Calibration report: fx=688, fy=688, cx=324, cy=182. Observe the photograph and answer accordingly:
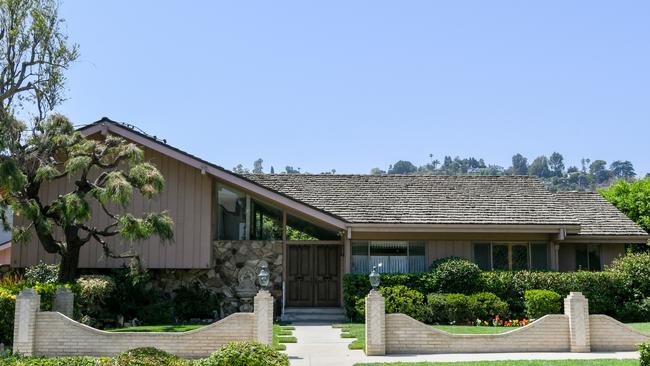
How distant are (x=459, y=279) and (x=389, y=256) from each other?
2621 mm

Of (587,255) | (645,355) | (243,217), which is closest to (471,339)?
(645,355)

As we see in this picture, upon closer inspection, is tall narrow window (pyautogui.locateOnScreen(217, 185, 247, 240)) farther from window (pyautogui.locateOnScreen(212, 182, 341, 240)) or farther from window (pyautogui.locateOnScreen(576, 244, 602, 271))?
window (pyautogui.locateOnScreen(576, 244, 602, 271))

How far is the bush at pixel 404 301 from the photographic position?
19875 millimetres

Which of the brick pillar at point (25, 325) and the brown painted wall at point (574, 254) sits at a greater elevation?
the brown painted wall at point (574, 254)

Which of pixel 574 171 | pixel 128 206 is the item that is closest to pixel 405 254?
pixel 128 206

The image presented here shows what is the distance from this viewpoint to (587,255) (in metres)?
24.8

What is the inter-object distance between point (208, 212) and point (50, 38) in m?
7.06

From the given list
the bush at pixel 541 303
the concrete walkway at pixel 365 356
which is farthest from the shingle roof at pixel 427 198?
the concrete walkway at pixel 365 356

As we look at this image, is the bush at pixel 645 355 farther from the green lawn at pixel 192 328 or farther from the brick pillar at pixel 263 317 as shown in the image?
the green lawn at pixel 192 328

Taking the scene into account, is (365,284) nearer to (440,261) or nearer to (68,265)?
(440,261)

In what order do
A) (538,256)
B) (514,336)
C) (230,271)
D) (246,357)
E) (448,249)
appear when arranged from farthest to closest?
(538,256), (448,249), (230,271), (514,336), (246,357)

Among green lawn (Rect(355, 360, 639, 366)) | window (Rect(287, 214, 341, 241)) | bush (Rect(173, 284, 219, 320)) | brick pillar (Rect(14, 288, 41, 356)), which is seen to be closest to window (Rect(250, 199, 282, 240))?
window (Rect(287, 214, 341, 241))

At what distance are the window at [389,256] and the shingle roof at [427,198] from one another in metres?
1.03

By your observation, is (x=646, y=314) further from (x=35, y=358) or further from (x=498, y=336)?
(x=35, y=358)
